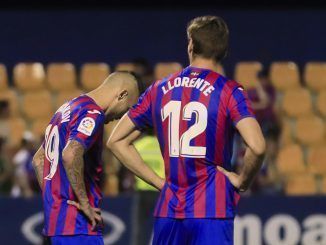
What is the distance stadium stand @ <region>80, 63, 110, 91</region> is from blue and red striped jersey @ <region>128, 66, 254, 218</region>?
25.4ft

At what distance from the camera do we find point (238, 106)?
4875 mm

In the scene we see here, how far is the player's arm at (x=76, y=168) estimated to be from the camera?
209 inches

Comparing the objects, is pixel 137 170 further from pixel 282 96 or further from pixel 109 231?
pixel 282 96

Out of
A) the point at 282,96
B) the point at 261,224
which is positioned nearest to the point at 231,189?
the point at 261,224

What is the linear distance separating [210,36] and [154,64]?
841 centimetres

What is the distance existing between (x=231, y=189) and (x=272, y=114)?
6.99 m

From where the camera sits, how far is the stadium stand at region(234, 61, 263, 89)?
492 inches

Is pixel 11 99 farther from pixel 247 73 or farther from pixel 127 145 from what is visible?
pixel 127 145

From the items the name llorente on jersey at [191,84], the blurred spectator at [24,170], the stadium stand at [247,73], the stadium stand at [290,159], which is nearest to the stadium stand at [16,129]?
the blurred spectator at [24,170]

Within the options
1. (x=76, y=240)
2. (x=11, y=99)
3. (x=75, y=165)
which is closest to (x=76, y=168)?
(x=75, y=165)

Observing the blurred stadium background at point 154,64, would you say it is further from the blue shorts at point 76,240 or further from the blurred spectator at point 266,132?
the blue shorts at point 76,240

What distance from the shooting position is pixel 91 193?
5480mm

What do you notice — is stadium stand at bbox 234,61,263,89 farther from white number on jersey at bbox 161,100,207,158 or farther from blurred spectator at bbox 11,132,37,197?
white number on jersey at bbox 161,100,207,158

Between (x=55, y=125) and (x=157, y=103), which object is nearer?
(x=157, y=103)
